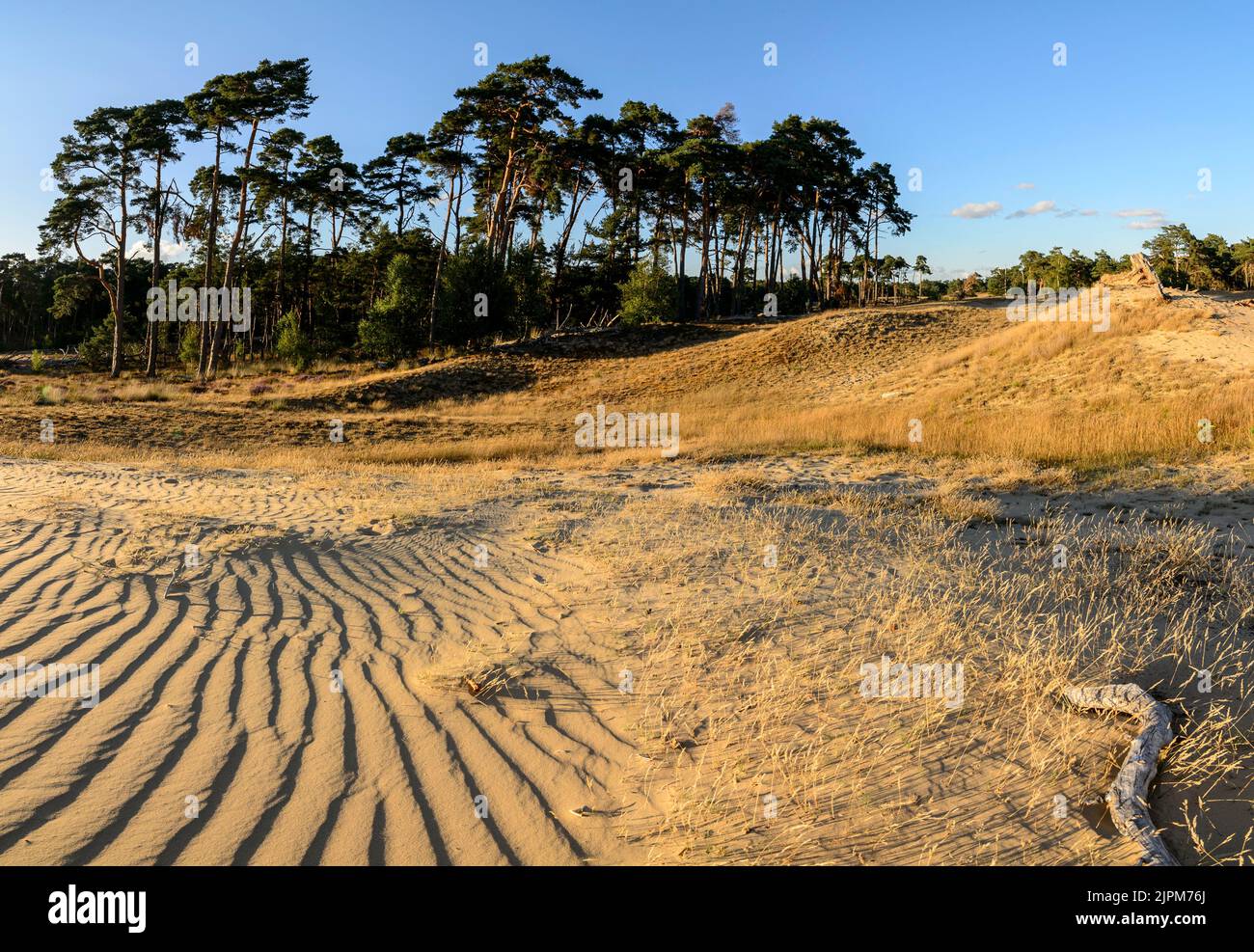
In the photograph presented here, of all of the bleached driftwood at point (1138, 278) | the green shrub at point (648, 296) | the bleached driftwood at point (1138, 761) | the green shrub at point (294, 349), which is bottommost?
the bleached driftwood at point (1138, 761)

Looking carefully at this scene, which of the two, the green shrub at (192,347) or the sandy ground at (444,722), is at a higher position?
the green shrub at (192,347)

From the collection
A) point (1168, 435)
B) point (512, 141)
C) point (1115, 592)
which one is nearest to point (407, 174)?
point (512, 141)

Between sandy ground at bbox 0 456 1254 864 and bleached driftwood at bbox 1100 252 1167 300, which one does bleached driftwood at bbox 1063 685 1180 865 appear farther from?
bleached driftwood at bbox 1100 252 1167 300

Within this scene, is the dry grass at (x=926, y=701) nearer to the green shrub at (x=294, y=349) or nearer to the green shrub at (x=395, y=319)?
the green shrub at (x=395, y=319)

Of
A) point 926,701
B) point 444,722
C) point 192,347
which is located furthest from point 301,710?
point 192,347

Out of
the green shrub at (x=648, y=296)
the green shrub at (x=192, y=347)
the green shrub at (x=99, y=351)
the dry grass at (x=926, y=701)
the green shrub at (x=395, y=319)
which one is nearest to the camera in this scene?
the dry grass at (x=926, y=701)

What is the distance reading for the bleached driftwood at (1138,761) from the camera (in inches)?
113

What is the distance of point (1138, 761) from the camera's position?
3369 millimetres

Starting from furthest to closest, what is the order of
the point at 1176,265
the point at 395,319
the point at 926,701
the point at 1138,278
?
the point at 1176,265 → the point at 395,319 → the point at 1138,278 → the point at 926,701

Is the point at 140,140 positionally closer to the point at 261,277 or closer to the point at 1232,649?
the point at 261,277

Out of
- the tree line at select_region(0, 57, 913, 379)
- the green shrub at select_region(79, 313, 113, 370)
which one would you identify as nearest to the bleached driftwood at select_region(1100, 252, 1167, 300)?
the tree line at select_region(0, 57, 913, 379)

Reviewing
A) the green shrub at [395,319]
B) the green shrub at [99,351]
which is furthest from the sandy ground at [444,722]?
the green shrub at [99,351]

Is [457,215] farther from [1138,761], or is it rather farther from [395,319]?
[1138,761]

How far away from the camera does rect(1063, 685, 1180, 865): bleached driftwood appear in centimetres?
288
